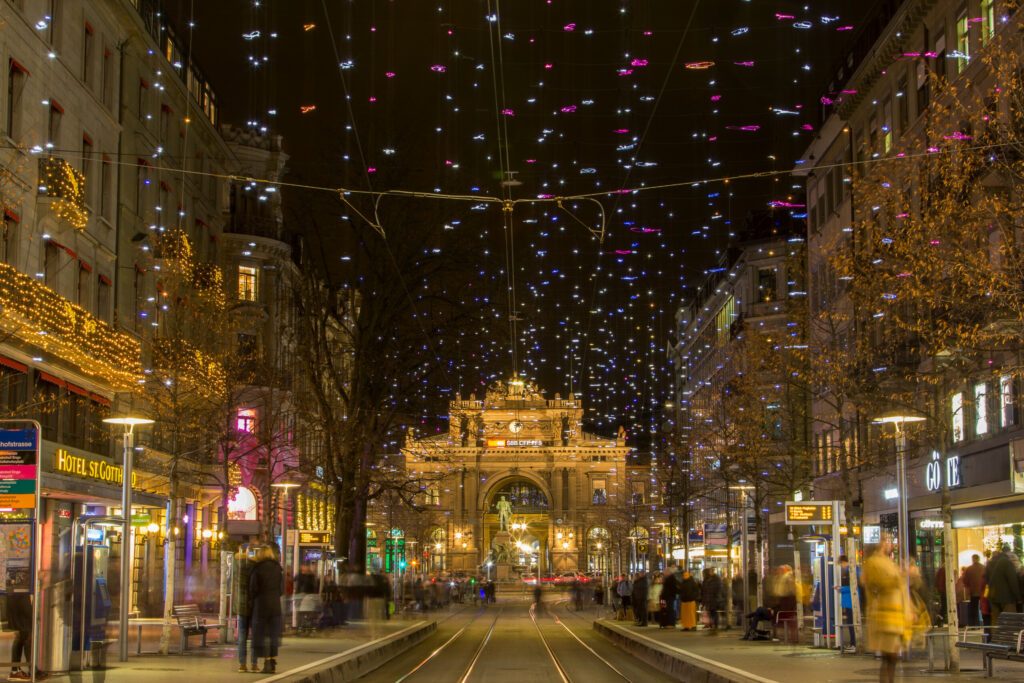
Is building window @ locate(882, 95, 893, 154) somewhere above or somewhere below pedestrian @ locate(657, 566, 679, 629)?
above

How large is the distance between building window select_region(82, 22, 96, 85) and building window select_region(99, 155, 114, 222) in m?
2.42

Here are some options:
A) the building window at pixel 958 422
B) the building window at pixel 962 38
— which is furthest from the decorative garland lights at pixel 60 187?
the building window at pixel 958 422

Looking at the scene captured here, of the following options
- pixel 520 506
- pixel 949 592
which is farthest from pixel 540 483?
pixel 949 592

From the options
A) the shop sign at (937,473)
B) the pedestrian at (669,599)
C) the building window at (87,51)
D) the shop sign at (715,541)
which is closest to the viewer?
the shop sign at (937,473)

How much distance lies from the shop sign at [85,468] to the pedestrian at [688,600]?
563 inches

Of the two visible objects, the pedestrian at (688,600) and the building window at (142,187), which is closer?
the pedestrian at (688,600)

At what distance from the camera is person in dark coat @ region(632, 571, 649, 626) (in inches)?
1617

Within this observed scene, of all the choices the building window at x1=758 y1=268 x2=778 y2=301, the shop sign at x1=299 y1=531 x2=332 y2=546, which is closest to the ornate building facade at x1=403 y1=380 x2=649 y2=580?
the building window at x1=758 y1=268 x2=778 y2=301

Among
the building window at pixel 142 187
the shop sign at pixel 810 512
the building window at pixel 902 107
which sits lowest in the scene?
the shop sign at pixel 810 512

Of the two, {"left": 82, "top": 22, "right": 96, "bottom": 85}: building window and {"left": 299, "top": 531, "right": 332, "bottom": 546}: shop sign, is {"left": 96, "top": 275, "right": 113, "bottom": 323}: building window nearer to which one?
{"left": 82, "top": 22, "right": 96, "bottom": 85}: building window

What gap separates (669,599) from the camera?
36812 mm

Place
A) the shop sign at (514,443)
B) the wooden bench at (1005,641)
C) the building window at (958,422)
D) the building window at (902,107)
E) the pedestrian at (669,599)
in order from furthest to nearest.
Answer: the shop sign at (514,443), the building window at (902,107), the pedestrian at (669,599), the building window at (958,422), the wooden bench at (1005,641)

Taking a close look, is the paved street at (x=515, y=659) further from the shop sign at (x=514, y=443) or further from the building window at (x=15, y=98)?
the shop sign at (x=514, y=443)

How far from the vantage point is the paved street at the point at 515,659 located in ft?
76.6
